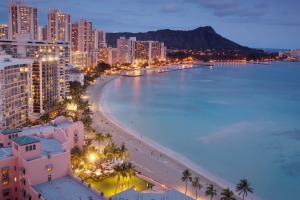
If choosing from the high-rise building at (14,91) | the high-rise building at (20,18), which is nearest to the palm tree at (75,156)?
the high-rise building at (14,91)

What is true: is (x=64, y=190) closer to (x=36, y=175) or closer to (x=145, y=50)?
(x=36, y=175)

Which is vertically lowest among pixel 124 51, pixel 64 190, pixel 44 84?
pixel 64 190

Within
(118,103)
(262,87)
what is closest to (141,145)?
(118,103)

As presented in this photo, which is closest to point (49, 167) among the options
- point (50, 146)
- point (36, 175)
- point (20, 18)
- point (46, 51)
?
point (36, 175)

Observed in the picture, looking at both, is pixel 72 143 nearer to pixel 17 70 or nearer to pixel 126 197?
pixel 126 197

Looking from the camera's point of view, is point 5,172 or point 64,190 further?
point 5,172
